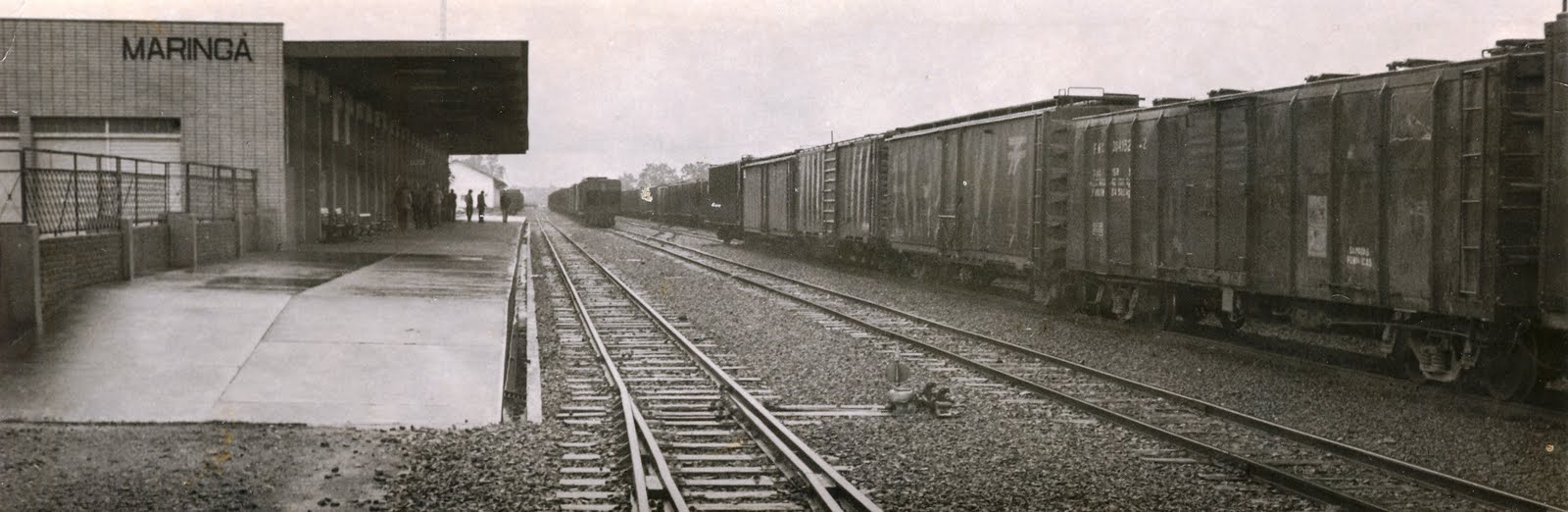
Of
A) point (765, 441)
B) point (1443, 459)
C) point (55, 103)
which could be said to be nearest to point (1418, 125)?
point (1443, 459)

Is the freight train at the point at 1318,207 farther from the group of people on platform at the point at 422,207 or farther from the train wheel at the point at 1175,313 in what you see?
the group of people on platform at the point at 422,207

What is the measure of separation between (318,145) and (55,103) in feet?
18.9

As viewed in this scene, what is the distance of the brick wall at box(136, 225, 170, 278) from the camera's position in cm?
1535

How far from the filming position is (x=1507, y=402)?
382 inches

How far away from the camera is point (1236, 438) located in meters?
8.54

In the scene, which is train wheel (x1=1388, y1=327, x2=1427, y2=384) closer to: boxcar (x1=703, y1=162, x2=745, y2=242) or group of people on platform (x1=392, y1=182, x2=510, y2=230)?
group of people on platform (x1=392, y1=182, x2=510, y2=230)

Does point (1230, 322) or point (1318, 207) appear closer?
point (1318, 207)

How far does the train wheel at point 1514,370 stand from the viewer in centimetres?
955

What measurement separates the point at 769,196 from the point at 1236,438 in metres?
29.2

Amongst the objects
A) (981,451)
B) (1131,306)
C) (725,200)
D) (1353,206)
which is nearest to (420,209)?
A: (725,200)

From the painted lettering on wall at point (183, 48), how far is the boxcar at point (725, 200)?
838 inches

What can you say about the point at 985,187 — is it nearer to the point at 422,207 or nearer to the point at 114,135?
the point at 114,135

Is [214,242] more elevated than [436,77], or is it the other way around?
[436,77]

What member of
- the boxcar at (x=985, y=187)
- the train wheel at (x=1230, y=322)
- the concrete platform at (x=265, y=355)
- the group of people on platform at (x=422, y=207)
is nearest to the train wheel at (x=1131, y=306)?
the train wheel at (x=1230, y=322)
